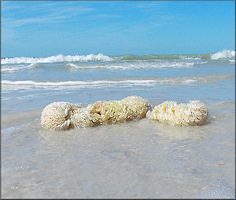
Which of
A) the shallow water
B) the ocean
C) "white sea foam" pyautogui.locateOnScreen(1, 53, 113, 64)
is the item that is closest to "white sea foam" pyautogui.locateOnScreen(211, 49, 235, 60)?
"white sea foam" pyautogui.locateOnScreen(1, 53, 113, 64)

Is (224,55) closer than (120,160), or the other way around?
(120,160)

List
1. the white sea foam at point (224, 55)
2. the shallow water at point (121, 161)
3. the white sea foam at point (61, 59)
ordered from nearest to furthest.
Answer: the shallow water at point (121, 161) < the white sea foam at point (224, 55) < the white sea foam at point (61, 59)

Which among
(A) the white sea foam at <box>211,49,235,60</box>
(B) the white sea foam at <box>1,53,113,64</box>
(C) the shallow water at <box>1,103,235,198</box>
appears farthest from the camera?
(B) the white sea foam at <box>1,53,113,64</box>

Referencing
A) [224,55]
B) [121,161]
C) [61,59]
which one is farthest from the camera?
[61,59]

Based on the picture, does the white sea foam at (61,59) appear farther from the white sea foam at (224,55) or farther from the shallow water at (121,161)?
the shallow water at (121,161)

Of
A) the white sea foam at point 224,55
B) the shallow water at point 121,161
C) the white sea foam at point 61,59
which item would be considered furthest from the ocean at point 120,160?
the white sea foam at point 61,59

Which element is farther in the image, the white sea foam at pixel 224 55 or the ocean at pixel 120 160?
the white sea foam at pixel 224 55

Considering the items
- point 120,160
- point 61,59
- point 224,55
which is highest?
point 61,59

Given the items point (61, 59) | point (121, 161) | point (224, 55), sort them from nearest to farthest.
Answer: point (121, 161) → point (224, 55) → point (61, 59)

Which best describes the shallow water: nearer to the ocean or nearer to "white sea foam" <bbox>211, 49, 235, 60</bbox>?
the ocean

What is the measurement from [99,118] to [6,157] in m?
1.46

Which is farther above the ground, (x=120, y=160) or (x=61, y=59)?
(x=61, y=59)

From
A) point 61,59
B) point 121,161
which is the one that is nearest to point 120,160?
point 121,161

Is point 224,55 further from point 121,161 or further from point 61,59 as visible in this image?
point 121,161
